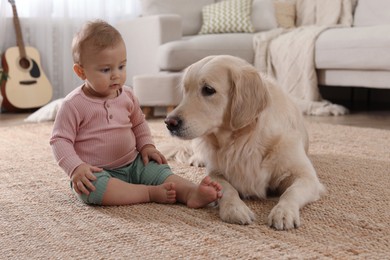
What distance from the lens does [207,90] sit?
1.65 m

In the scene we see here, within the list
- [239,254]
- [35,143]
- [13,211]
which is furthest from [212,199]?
[35,143]

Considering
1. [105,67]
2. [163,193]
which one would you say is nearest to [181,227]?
[163,193]

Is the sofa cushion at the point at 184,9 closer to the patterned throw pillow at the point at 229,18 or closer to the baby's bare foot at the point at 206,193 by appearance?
the patterned throw pillow at the point at 229,18

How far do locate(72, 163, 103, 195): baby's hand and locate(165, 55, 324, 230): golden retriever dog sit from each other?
11.0 inches

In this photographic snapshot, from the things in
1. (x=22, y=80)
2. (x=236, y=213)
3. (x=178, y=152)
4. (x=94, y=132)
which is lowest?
(x=22, y=80)

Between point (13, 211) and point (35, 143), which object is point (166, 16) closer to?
point (35, 143)

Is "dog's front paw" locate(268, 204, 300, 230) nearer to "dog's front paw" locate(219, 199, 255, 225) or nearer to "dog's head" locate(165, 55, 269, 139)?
"dog's front paw" locate(219, 199, 255, 225)

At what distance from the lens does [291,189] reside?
1549 millimetres

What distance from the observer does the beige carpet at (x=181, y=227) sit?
3.92 ft

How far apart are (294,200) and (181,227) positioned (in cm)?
33

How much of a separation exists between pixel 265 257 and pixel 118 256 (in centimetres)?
32

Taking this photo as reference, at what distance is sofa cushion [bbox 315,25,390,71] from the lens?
3680 mm

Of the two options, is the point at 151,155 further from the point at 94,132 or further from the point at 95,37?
the point at 95,37

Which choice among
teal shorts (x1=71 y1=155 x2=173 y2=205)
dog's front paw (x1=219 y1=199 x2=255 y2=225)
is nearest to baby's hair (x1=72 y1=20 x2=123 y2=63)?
teal shorts (x1=71 y1=155 x2=173 y2=205)
